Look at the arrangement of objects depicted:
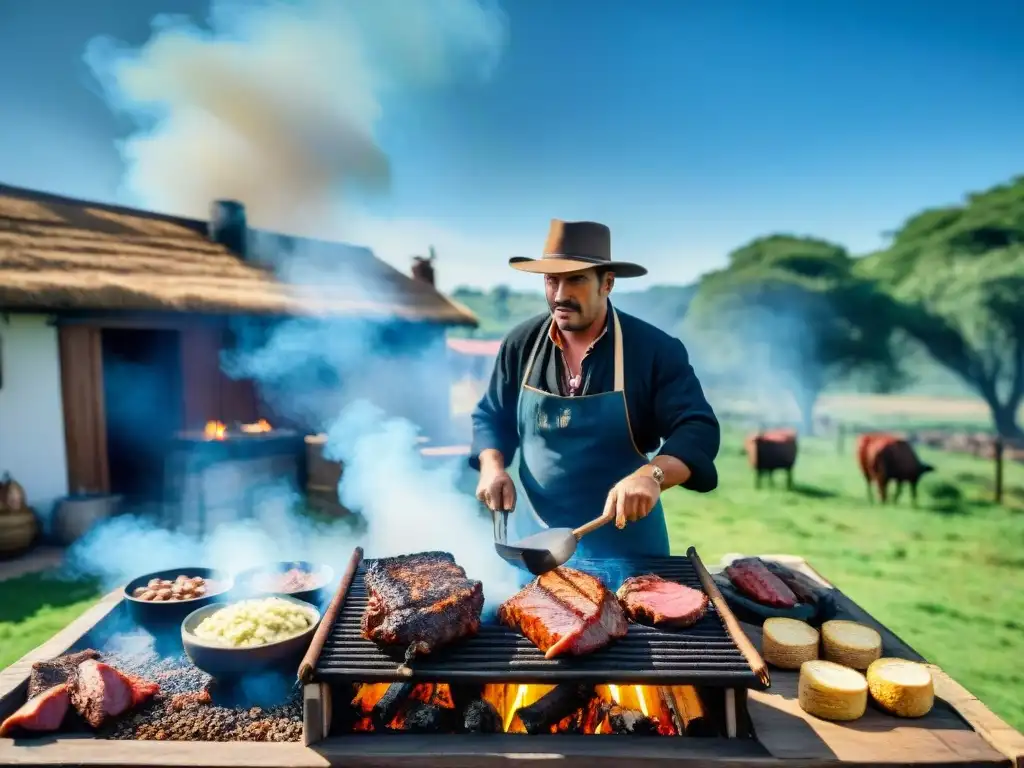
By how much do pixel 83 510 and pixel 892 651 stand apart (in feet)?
32.5

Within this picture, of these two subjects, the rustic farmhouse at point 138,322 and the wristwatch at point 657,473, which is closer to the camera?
the wristwatch at point 657,473

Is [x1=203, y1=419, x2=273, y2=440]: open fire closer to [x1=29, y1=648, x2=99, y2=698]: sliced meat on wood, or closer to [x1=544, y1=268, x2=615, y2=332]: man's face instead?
[x1=29, y1=648, x2=99, y2=698]: sliced meat on wood

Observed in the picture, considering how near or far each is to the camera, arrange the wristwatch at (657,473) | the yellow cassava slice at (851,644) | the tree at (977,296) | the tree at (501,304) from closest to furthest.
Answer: the yellow cassava slice at (851,644)
the wristwatch at (657,473)
the tree at (977,296)
the tree at (501,304)

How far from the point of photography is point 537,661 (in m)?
2.48

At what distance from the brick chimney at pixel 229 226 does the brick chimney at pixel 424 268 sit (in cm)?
475

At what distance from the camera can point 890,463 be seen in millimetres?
12188

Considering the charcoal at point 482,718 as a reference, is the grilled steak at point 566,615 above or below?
above

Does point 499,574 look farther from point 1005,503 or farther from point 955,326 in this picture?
point 955,326

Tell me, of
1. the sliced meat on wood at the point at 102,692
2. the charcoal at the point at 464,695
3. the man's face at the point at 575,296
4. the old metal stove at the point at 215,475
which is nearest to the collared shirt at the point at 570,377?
the man's face at the point at 575,296

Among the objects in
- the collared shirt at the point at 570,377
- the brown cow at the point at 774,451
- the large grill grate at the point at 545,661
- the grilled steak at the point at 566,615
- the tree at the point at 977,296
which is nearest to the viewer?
the large grill grate at the point at 545,661

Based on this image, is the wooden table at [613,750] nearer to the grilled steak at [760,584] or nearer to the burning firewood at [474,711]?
the burning firewood at [474,711]

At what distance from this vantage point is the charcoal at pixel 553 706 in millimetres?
2684

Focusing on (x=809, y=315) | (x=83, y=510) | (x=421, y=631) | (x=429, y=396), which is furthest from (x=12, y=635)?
(x=809, y=315)

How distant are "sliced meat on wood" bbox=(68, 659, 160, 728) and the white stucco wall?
806 centimetres
